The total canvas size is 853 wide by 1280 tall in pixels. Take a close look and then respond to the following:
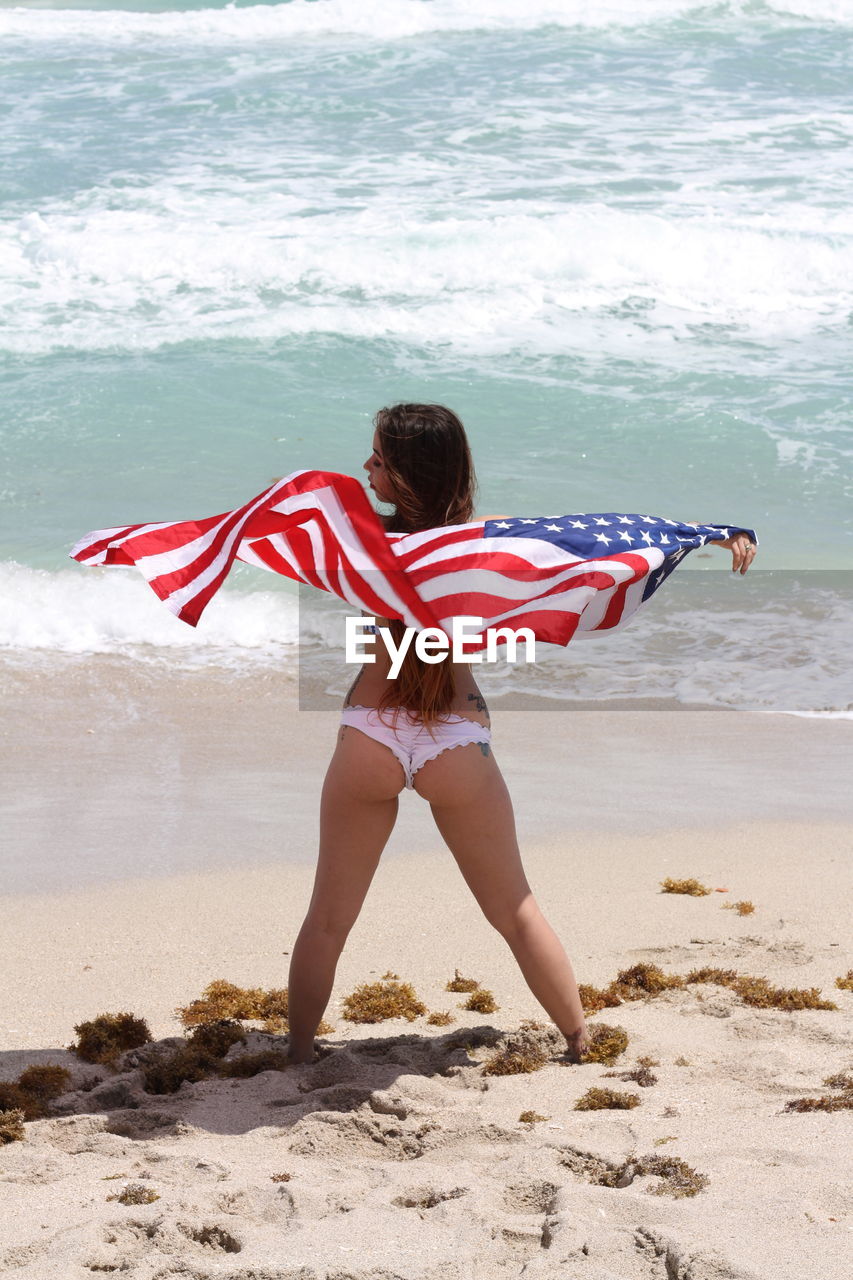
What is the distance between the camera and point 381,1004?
15.1 ft

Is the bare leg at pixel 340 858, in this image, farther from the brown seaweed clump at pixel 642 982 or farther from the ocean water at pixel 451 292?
the ocean water at pixel 451 292

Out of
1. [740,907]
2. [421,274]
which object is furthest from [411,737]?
[421,274]

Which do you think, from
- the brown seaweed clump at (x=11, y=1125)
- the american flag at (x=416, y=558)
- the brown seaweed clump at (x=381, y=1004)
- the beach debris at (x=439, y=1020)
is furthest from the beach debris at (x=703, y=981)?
the brown seaweed clump at (x=11, y=1125)

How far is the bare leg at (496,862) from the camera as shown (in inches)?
152

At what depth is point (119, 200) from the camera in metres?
17.7

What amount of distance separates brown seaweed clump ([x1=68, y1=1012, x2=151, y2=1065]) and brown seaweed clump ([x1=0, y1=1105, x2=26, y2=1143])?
413 mm

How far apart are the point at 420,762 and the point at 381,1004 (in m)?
1.19

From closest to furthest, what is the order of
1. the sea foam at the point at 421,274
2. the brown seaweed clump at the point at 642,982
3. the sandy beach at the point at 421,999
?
the sandy beach at the point at 421,999 → the brown seaweed clump at the point at 642,982 → the sea foam at the point at 421,274

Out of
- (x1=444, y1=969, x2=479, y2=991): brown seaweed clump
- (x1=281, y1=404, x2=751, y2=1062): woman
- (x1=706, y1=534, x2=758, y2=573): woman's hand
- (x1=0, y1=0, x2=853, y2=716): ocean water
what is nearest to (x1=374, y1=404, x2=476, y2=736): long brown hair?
(x1=281, y1=404, x2=751, y2=1062): woman

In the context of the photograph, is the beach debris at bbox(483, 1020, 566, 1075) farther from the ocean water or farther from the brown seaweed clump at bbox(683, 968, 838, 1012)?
the ocean water

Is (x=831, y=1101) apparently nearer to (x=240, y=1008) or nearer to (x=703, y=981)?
(x=703, y=981)

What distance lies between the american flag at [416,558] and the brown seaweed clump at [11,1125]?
1472 millimetres

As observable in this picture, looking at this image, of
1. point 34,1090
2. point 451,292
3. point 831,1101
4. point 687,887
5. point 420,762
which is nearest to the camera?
point 831,1101

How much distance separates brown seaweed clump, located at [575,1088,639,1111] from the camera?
3832mm
